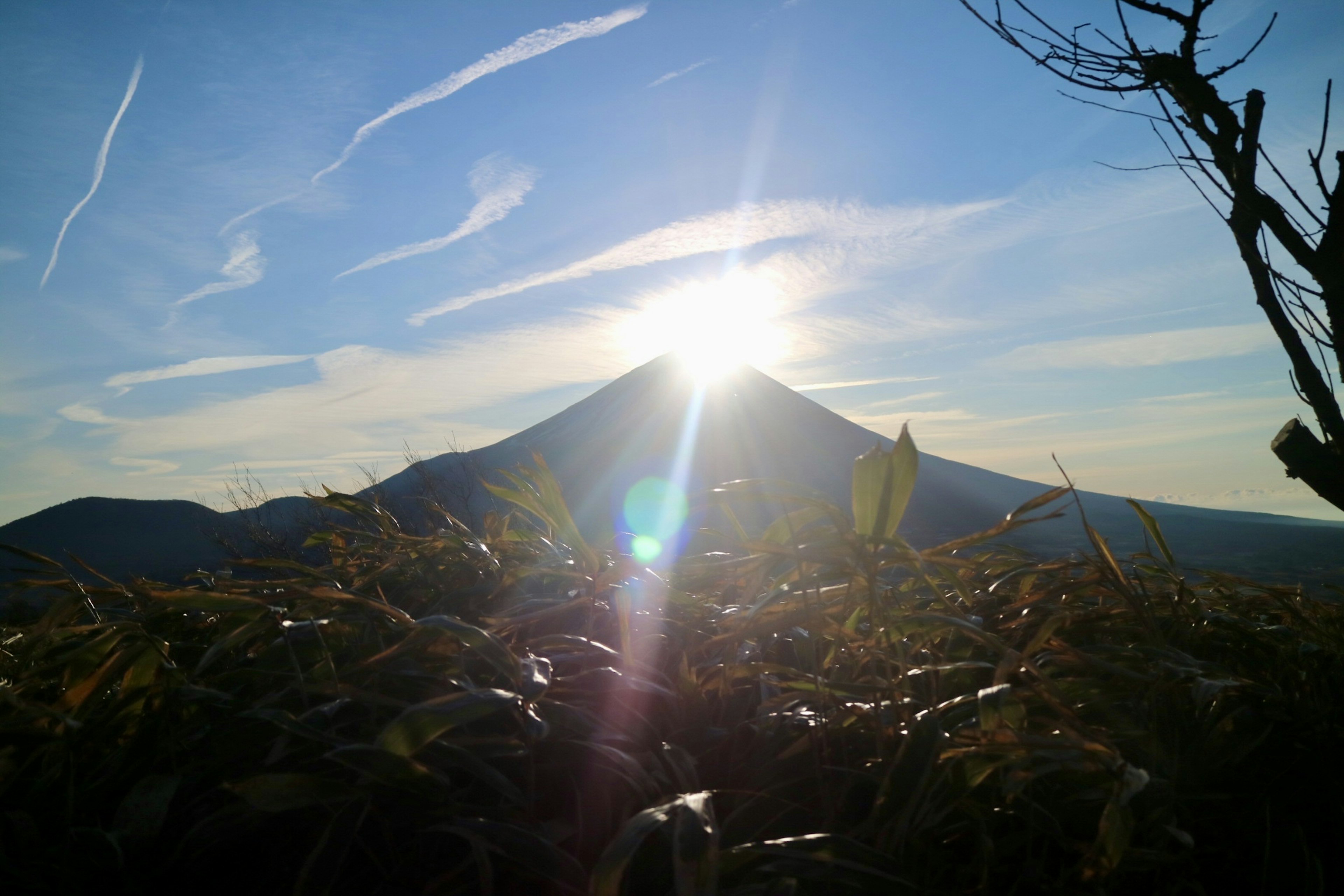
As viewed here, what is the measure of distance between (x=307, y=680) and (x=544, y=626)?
0.85 feet

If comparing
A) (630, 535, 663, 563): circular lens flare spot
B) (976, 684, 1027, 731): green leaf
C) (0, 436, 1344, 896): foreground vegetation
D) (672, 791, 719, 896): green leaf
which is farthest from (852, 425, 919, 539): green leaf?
(630, 535, 663, 563): circular lens flare spot

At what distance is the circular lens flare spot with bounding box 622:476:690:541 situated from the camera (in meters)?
1.03

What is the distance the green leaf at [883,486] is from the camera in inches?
22.7

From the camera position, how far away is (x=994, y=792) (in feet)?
1.75

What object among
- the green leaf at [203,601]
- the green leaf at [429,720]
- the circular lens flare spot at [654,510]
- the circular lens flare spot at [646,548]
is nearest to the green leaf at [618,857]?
the green leaf at [429,720]

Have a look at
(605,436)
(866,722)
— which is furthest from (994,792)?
(605,436)

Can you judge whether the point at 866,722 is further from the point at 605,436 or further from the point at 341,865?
the point at 605,436

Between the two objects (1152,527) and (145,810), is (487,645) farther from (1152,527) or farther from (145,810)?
(1152,527)

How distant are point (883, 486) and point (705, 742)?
269 mm

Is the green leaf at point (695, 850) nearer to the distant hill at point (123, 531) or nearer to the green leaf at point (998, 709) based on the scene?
the green leaf at point (998, 709)

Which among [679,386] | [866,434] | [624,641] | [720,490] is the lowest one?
[624,641]

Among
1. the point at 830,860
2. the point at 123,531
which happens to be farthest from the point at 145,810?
the point at 123,531

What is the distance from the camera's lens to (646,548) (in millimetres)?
1123

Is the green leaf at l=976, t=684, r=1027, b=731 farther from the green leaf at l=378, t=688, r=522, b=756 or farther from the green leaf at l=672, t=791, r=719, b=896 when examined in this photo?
the green leaf at l=378, t=688, r=522, b=756
